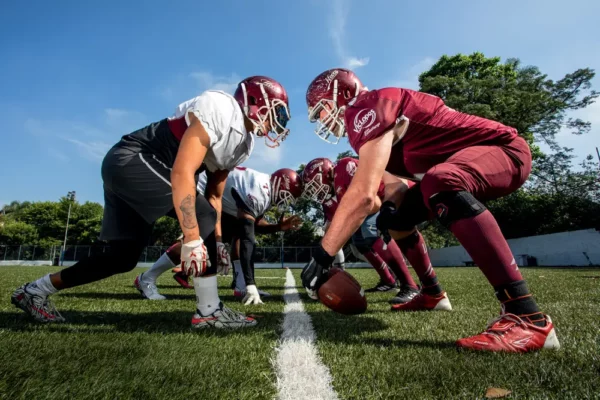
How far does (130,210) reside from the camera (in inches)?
118

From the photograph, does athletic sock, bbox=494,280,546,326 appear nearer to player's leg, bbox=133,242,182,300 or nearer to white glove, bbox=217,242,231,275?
white glove, bbox=217,242,231,275

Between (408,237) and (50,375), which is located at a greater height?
(408,237)

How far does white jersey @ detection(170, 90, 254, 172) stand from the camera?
8.61ft

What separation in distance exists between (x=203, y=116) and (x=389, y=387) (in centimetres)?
212

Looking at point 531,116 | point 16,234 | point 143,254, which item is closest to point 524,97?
point 531,116

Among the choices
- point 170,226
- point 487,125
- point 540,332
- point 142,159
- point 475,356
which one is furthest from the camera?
point 170,226

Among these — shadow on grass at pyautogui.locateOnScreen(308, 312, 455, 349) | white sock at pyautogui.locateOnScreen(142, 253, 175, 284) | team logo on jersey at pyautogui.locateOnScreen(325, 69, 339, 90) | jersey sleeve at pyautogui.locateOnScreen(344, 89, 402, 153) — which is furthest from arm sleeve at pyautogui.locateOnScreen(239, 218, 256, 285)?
jersey sleeve at pyautogui.locateOnScreen(344, 89, 402, 153)

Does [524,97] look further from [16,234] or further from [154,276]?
[16,234]

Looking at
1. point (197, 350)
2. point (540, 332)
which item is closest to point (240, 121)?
point (197, 350)

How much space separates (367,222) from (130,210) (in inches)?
150

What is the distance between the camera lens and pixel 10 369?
5.17 ft

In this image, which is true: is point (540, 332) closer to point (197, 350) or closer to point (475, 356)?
point (475, 356)

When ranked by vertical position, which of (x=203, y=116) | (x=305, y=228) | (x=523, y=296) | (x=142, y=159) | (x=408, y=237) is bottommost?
(x=523, y=296)

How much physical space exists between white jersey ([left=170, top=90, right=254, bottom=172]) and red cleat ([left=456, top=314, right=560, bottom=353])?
7.04 feet
